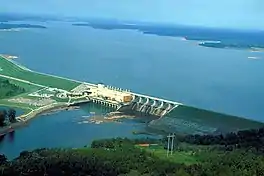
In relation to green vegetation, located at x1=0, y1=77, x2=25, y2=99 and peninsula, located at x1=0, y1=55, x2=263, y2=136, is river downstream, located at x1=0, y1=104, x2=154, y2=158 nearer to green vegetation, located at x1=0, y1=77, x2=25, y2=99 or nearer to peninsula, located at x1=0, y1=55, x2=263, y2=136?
peninsula, located at x1=0, y1=55, x2=263, y2=136

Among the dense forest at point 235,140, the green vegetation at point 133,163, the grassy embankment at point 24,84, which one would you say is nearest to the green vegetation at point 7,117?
the grassy embankment at point 24,84

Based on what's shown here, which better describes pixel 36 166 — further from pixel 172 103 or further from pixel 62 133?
pixel 172 103

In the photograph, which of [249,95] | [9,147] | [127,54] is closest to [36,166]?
[9,147]

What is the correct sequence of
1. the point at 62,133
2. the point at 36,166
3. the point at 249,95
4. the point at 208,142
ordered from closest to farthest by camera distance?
the point at 36,166
the point at 208,142
the point at 62,133
the point at 249,95

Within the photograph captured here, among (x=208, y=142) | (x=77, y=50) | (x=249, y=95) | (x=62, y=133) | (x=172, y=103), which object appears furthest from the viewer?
(x=77, y=50)

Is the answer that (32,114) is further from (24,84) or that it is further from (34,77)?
(34,77)

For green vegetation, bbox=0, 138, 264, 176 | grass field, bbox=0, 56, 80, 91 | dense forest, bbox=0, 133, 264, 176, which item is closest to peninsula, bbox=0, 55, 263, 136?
grass field, bbox=0, 56, 80, 91

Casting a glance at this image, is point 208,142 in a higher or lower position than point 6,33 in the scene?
lower
